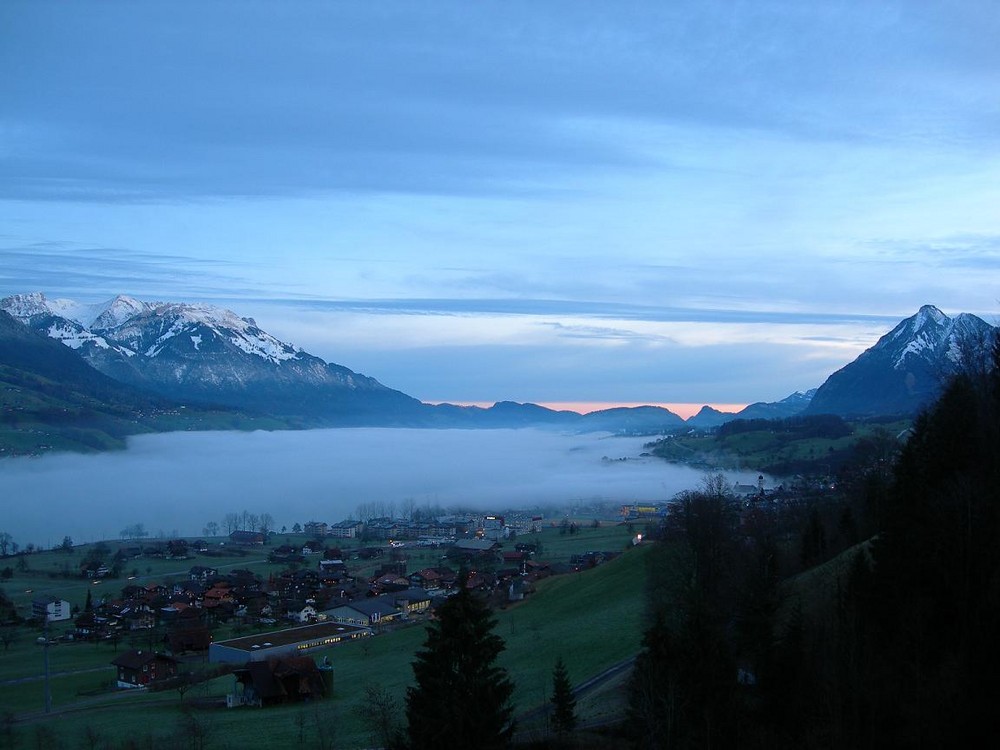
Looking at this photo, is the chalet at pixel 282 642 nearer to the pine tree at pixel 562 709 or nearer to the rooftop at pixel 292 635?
the rooftop at pixel 292 635

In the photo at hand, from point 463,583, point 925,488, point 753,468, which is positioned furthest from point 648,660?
point 753,468

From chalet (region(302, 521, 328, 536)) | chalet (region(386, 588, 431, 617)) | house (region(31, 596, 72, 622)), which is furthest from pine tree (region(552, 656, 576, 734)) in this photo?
chalet (region(302, 521, 328, 536))

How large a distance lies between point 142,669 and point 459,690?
1209 inches

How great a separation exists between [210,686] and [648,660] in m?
26.6

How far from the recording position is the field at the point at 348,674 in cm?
2861

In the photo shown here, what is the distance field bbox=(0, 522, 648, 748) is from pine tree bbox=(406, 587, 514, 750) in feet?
23.8

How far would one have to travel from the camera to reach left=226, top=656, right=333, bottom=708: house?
35469mm

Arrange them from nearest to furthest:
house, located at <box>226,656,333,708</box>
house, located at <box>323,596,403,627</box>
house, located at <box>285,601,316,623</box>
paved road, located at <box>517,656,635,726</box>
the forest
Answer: the forest → paved road, located at <box>517,656,635,726</box> → house, located at <box>226,656,333,708</box> → house, located at <box>323,596,403,627</box> → house, located at <box>285,601,316,623</box>

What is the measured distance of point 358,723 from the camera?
94.4ft

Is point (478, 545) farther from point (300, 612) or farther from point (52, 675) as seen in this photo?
point (52, 675)

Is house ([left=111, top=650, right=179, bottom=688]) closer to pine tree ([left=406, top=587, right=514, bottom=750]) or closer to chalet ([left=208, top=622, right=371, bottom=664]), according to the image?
chalet ([left=208, top=622, right=371, bottom=664])

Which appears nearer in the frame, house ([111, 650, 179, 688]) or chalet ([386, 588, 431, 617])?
house ([111, 650, 179, 688])

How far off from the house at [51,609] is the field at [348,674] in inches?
205

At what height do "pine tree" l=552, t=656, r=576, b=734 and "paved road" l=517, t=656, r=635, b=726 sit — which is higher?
"pine tree" l=552, t=656, r=576, b=734
